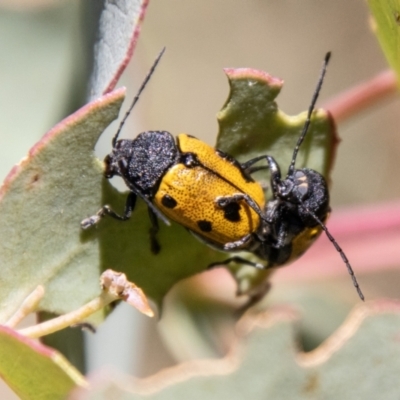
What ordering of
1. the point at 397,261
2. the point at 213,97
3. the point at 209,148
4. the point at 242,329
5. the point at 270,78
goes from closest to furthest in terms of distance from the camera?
1. the point at 242,329
2. the point at 270,78
3. the point at 209,148
4. the point at 397,261
5. the point at 213,97

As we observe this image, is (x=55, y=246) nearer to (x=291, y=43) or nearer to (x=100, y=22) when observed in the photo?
(x=100, y=22)

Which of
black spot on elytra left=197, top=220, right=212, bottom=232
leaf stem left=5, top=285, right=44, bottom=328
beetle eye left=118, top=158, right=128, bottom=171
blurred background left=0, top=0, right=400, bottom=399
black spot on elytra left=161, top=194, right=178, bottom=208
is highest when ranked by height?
leaf stem left=5, top=285, right=44, bottom=328

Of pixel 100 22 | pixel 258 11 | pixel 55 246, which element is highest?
pixel 100 22

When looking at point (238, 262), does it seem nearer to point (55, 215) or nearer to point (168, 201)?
point (168, 201)

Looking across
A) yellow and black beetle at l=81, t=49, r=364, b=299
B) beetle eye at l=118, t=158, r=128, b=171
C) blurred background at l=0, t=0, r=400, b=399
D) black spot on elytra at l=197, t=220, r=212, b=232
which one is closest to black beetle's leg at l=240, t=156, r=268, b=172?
yellow and black beetle at l=81, t=49, r=364, b=299

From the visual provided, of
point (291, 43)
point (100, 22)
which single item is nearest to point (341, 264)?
point (100, 22)

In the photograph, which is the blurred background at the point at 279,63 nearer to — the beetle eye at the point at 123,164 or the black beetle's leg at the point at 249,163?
the beetle eye at the point at 123,164

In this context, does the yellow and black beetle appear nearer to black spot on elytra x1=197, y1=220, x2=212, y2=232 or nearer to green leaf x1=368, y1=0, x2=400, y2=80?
black spot on elytra x1=197, y1=220, x2=212, y2=232
